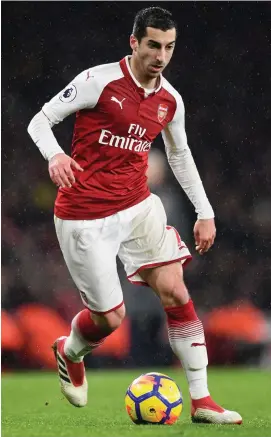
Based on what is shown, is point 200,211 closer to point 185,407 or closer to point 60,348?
point 60,348

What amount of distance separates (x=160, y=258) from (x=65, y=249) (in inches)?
20.2

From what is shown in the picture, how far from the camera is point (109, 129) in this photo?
4832 mm

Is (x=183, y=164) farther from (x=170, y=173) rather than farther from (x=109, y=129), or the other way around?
(x=170, y=173)

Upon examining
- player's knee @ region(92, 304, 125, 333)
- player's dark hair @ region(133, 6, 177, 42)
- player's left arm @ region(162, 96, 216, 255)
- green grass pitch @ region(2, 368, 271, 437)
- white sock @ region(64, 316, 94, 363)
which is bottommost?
green grass pitch @ region(2, 368, 271, 437)

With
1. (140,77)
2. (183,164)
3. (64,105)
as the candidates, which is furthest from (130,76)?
(183,164)

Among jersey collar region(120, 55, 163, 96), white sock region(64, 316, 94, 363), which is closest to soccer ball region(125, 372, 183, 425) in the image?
white sock region(64, 316, 94, 363)

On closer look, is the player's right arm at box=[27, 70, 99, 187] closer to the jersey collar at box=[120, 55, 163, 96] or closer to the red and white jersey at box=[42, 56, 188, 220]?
the red and white jersey at box=[42, 56, 188, 220]

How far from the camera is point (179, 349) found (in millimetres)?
4914

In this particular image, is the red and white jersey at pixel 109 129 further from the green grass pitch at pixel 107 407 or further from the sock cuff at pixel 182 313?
the green grass pitch at pixel 107 407

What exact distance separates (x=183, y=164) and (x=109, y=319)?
3.01 ft

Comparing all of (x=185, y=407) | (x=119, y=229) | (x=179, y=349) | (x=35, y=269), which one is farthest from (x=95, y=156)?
(x=35, y=269)

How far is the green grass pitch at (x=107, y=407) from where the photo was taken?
424 centimetres

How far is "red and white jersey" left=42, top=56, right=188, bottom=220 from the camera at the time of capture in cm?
477

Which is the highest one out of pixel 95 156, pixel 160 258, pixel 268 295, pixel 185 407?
pixel 95 156
